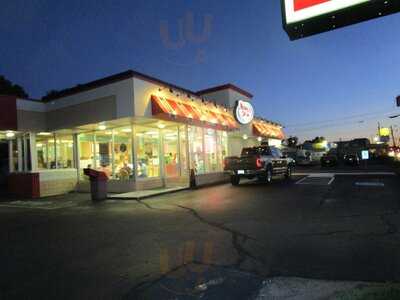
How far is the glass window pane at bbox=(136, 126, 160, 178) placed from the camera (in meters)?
19.3

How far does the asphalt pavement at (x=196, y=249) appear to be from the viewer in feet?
15.3

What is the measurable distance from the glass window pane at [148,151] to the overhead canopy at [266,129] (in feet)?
41.9

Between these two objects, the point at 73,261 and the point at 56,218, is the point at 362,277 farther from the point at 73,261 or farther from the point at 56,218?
the point at 56,218

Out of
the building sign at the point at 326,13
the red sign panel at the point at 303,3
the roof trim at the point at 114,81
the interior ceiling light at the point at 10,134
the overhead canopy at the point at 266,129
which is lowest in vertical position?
the building sign at the point at 326,13

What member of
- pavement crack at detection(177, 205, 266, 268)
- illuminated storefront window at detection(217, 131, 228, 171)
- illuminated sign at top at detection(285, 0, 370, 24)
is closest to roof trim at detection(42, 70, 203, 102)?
illuminated storefront window at detection(217, 131, 228, 171)

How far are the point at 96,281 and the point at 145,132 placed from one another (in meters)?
15.9

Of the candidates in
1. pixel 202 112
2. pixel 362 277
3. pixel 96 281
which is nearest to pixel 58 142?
pixel 202 112

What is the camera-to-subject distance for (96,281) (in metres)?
4.87

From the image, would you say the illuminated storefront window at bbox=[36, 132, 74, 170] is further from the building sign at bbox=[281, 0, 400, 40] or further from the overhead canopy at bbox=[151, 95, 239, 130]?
the building sign at bbox=[281, 0, 400, 40]

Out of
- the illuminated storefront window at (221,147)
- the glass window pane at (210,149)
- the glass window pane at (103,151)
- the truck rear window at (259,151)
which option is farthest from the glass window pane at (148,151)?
the illuminated storefront window at (221,147)

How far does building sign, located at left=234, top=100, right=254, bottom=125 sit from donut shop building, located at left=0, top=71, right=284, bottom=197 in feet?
10.4

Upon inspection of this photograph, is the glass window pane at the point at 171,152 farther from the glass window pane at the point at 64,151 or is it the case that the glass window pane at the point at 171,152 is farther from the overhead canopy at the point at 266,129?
the overhead canopy at the point at 266,129

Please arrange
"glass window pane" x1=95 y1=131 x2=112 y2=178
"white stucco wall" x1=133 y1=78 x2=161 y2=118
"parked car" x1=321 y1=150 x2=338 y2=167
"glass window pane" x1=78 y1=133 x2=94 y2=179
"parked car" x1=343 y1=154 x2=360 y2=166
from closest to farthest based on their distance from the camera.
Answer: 1. "white stucco wall" x1=133 y1=78 x2=161 y2=118
2. "glass window pane" x1=95 y1=131 x2=112 y2=178
3. "glass window pane" x1=78 y1=133 x2=94 y2=179
4. "parked car" x1=321 y1=150 x2=338 y2=167
5. "parked car" x1=343 y1=154 x2=360 y2=166

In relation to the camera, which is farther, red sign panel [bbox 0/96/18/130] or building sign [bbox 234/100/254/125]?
building sign [bbox 234/100/254/125]
